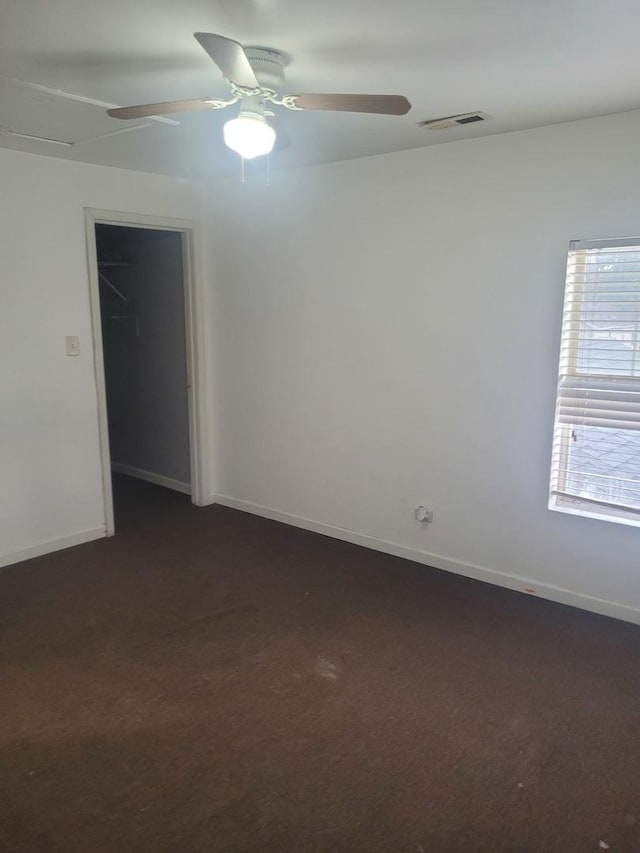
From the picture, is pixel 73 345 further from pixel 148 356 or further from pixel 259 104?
pixel 259 104

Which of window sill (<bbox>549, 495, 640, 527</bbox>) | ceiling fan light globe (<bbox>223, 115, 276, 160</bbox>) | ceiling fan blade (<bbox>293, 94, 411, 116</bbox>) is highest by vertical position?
ceiling fan blade (<bbox>293, 94, 411, 116</bbox>)

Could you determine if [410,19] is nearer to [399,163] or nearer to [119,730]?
[399,163]

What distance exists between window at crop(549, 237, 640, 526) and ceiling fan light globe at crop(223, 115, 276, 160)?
5.42 feet

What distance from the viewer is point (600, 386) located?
2.99m

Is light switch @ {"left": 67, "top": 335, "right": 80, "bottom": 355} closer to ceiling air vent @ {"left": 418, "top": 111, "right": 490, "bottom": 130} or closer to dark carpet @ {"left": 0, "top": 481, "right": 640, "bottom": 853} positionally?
dark carpet @ {"left": 0, "top": 481, "right": 640, "bottom": 853}

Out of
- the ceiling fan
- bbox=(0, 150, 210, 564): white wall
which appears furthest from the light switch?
the ceiling fan

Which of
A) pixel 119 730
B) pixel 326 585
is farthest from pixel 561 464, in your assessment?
pixel 119 730

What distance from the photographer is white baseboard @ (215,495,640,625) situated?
3088mm

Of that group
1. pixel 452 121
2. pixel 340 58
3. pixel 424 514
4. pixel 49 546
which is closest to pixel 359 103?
pixel 340 58

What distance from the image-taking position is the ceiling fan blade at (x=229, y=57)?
1.67m

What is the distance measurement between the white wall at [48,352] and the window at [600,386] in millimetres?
2903

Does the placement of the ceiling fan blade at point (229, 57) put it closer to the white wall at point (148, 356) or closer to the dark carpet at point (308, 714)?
the dark carpet at point (308, 714)

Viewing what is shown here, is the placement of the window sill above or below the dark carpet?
above

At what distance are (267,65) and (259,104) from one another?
13 cm
